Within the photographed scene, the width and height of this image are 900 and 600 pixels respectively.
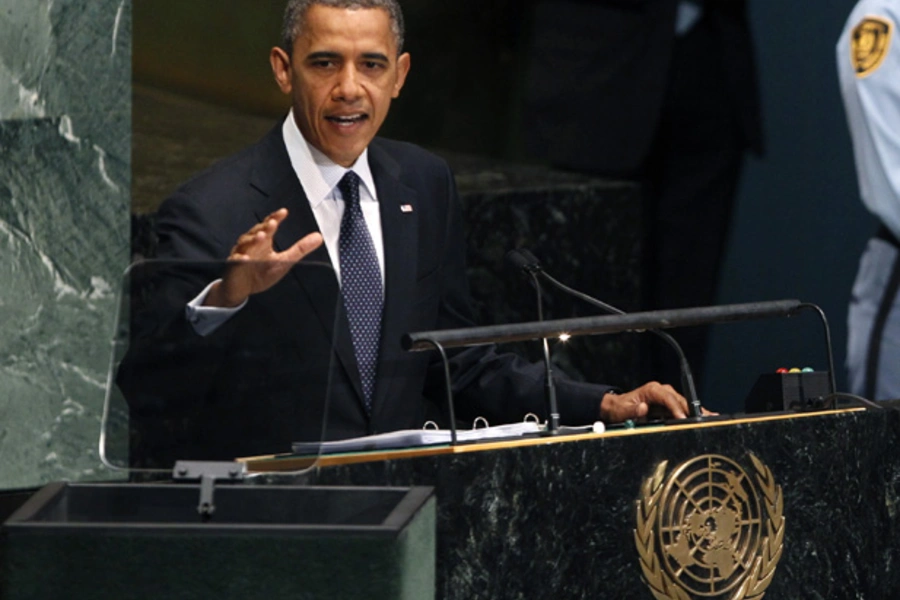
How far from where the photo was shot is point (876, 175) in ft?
14.4

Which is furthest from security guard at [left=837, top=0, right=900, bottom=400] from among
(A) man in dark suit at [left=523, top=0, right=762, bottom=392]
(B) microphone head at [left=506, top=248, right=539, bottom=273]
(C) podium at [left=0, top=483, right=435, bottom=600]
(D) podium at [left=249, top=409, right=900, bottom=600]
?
(C) podium at [left=0, top=483, right=435, bottom=600]

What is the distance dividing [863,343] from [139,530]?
2.96 metres

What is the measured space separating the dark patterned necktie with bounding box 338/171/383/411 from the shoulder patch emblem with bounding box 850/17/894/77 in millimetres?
1818

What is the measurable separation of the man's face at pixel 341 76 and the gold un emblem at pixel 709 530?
1043 millimetres

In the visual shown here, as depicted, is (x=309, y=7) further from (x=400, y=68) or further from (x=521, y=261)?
(x=521, y=261)

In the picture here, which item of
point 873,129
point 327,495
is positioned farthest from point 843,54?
point 327,495

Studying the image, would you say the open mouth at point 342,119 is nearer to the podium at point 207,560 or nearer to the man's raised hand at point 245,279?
the man's raised hand at point 245,279

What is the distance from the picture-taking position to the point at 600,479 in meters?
2.34

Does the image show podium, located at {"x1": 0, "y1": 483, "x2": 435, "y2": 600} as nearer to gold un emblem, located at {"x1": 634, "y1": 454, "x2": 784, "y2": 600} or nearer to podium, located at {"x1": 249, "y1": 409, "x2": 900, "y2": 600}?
podium, located at {"x1": 249, "y1": 409, "x2": 900, "y2": 600}

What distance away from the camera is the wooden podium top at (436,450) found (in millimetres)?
2150

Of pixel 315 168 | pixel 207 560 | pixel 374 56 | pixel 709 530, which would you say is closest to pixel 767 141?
pixel 374 56

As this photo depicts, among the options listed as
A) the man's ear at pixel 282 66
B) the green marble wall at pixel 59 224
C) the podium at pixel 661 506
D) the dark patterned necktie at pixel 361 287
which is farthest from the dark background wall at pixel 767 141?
the podium at pixel 661 506

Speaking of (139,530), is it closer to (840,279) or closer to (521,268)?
(521,268)

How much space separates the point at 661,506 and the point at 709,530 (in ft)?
0.27
